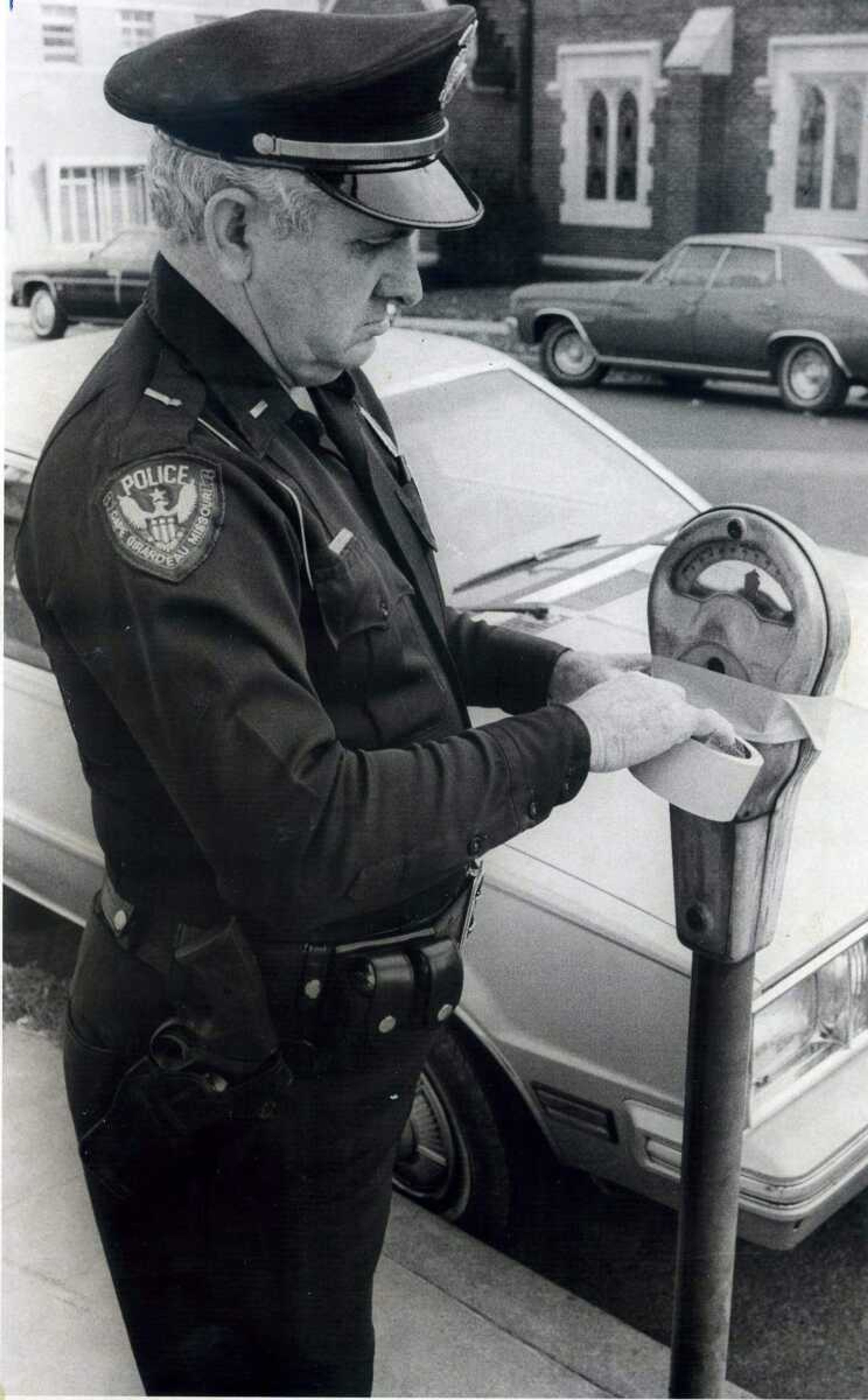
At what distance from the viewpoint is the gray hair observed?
56.6 inches

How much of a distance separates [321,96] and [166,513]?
0.43 metres

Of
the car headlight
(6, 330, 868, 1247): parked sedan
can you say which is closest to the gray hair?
(6, 330, 868, 1247): parked sedan

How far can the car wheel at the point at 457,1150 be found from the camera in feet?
7.45

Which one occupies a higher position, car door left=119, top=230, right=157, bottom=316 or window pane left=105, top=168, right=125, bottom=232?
window pane left=105, top=168, right=125, bottom=232

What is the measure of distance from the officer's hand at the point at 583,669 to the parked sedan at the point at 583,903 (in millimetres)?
461

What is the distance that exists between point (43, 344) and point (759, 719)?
1.20 m

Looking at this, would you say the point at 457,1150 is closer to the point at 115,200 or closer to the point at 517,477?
the point at 517,477

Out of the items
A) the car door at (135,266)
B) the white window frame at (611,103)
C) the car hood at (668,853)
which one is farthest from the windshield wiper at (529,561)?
the car door at (135,266)

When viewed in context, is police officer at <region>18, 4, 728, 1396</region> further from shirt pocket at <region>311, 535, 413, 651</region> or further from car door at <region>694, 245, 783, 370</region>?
car door at <region>694, 245, 783, 370</region>

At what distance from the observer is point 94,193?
199 cm

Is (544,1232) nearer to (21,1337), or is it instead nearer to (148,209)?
(21,1337)

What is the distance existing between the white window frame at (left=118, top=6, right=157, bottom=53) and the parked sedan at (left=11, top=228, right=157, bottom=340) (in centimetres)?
26

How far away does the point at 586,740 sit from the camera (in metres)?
1.51

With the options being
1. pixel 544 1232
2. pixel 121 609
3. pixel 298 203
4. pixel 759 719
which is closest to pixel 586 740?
pixel 759 719
